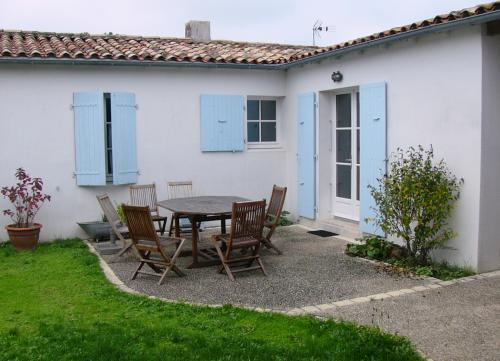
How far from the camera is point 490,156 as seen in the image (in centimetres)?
682

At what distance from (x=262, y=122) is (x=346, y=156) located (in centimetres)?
217

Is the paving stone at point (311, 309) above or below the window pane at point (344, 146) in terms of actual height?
below

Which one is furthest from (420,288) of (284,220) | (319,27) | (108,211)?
(319,27)

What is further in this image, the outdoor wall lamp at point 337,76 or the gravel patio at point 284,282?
the outdoor wall lamp at point 337,76

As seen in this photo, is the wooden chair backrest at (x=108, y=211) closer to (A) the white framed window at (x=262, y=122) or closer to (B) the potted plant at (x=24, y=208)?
(B) the potted plant at (x=24, y=208)

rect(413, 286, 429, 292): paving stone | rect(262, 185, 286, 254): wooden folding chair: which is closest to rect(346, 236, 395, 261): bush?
rect(262, 185, 286, 254): wooden folding chair

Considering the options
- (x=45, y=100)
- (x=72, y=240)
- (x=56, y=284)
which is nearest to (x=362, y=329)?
(x=56, y=284)

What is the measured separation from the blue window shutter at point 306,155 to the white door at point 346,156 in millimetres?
380

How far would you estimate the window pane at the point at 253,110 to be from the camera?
1116 cm

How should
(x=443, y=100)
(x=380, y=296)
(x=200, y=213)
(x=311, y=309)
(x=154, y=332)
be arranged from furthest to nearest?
(x=443, y=100), (x=200, y=213), (x=380, y=296), (x=311, y=309), (x=154, y=332)

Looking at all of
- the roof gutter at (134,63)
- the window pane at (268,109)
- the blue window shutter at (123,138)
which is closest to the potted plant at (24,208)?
the blue window shutter at (123,138)

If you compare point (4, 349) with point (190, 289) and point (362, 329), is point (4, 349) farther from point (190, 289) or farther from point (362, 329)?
point (362, 329)

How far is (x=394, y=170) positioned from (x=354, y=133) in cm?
212

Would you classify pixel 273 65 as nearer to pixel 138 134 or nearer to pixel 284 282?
pixel 138 134
